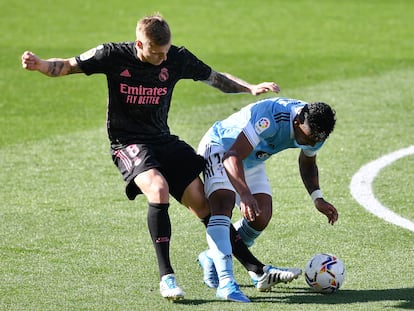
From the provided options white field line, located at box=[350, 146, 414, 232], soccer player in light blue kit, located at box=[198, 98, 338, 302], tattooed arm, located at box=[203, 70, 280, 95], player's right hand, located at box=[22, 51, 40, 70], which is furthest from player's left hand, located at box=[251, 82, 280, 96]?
white field line, located at box=[350, 146, 414, 232]

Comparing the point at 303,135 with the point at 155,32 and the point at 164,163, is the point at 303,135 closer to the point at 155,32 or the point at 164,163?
the point at 164,163

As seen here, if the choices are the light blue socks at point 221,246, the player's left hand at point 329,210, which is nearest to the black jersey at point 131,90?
the light blue socks at point 221,246

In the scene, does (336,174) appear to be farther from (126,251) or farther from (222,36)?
(222,36)

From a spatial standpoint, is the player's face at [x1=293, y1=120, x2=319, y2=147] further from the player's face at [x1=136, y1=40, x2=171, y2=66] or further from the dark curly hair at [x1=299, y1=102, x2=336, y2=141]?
the player's face at [x1=136, y1=40, x2=171, y2=66]

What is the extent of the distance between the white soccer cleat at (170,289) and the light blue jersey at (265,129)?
122 centimetres

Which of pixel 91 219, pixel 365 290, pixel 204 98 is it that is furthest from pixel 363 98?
pixel 365 290

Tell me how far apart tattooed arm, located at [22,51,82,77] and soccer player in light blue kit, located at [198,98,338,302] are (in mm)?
1324

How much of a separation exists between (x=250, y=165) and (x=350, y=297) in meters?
1.51

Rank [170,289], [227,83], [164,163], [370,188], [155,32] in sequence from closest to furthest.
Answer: [170,289] < [155,32] < [164,163] < [227,83] < [370,188]

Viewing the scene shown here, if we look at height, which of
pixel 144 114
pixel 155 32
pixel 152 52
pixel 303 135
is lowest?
pixel 303 135

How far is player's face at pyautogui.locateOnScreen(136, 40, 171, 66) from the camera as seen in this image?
25.4 feet

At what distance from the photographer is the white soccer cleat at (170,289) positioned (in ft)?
24.3

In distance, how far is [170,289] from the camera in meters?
7.43

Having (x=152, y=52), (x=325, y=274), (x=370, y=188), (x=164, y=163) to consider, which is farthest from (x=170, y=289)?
(x=370, y=188)
